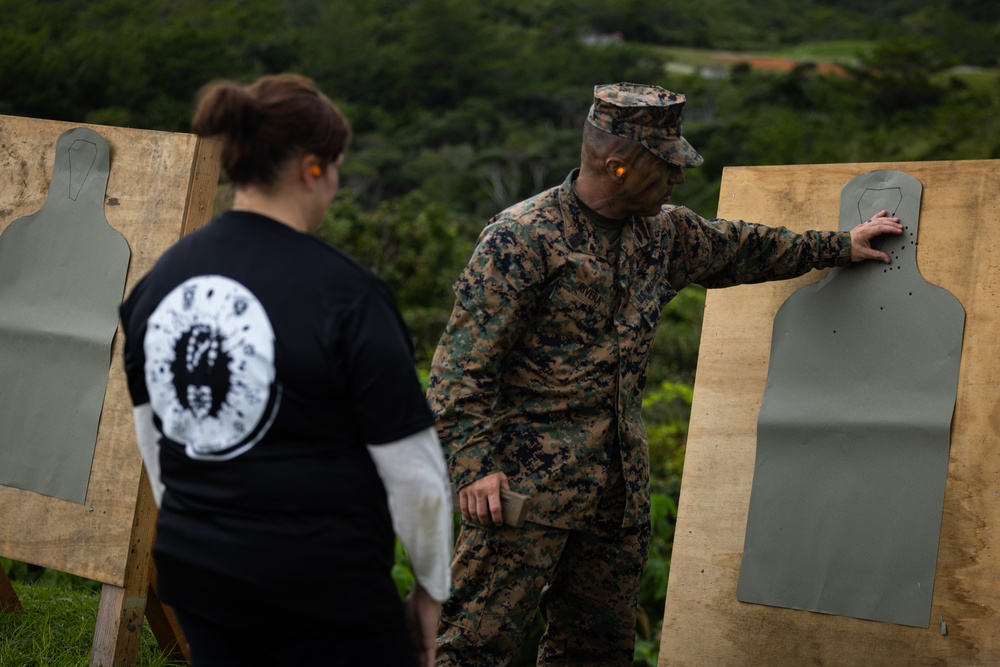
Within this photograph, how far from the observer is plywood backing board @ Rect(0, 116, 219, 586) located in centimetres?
316

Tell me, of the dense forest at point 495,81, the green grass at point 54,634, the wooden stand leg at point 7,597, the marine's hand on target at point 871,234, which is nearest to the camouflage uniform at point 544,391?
the marine's hand on target at point 871,234

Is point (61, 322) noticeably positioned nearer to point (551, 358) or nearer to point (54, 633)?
point (54, 633)

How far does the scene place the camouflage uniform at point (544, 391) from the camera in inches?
101

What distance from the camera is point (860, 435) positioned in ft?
9.25

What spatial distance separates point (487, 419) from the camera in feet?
8.39

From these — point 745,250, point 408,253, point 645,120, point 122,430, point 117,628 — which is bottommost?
point 117,628

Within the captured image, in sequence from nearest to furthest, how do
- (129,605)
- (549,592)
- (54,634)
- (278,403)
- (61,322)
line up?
(278,403) → (549,592) → (129,605) → (61,322) → (54,634)

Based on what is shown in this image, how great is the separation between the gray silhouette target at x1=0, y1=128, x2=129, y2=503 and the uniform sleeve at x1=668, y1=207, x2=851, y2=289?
67.5 inches

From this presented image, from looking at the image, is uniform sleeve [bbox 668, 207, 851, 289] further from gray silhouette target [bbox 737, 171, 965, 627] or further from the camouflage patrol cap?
the camouflage patrol cap

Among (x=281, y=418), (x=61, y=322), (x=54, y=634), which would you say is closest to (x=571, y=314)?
(x=281, y=418)

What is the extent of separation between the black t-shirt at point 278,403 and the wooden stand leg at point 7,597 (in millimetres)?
2379

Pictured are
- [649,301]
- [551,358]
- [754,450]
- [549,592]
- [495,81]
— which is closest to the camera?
[551,358]

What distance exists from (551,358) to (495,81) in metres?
30.8

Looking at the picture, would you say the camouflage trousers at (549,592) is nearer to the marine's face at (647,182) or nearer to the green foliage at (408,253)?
the marine's face at (647,182)
